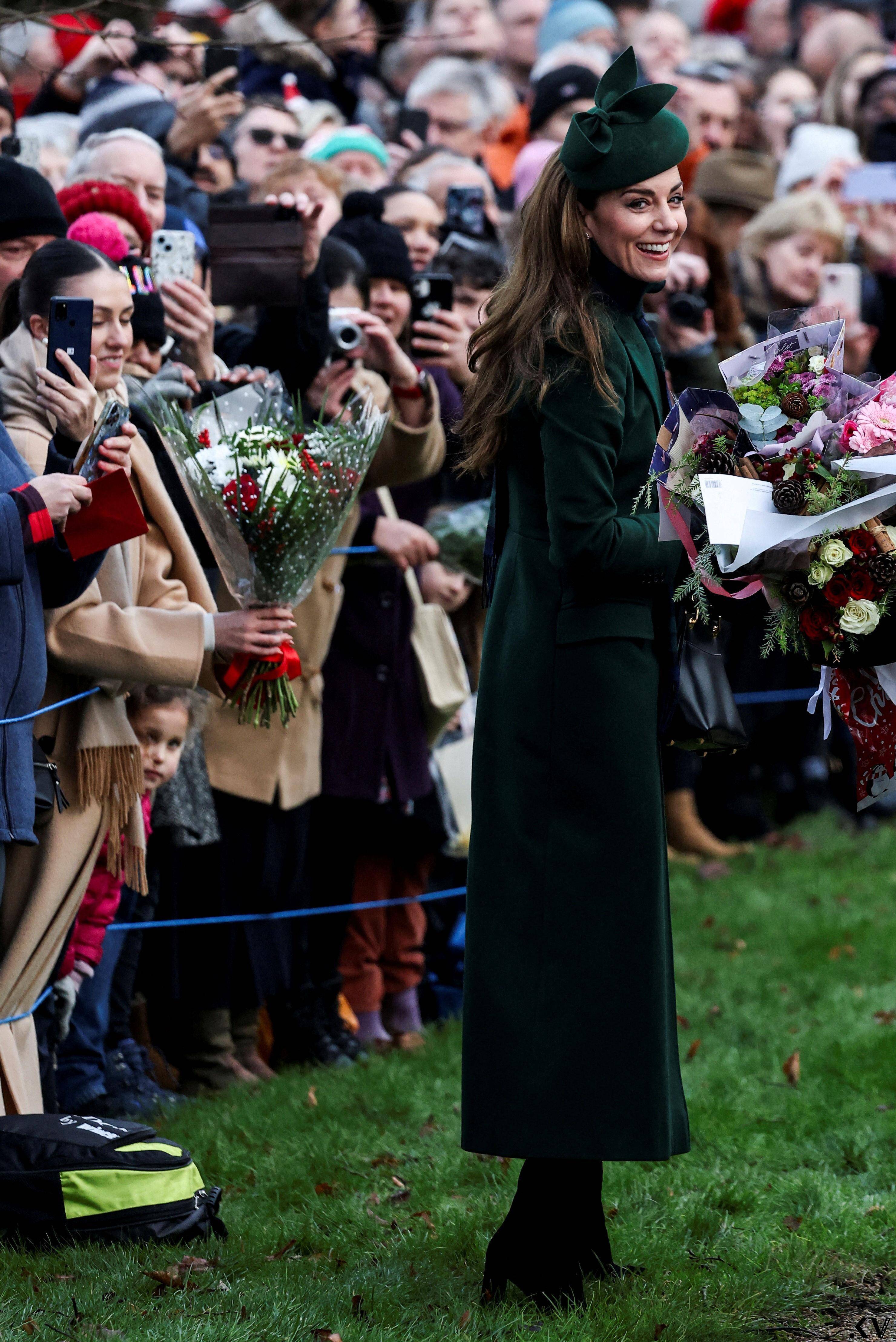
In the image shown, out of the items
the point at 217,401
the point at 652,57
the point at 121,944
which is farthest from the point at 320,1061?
the point at 652,57

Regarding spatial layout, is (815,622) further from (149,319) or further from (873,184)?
(873,184)

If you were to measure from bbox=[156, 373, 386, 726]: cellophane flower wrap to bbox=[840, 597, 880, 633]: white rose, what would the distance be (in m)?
1.87

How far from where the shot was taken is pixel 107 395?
509cm

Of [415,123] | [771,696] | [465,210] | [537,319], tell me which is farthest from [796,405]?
[415,123]

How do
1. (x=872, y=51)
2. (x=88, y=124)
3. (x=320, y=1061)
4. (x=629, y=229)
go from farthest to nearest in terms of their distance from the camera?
(x=872, y=51) → (x=88, y=124) → (x=320, y=1061) → (x=629, y=229)

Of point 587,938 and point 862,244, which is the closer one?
point 587,938

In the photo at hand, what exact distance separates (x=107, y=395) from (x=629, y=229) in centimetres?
184

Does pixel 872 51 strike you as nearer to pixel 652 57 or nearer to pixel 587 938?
pixel 652 57

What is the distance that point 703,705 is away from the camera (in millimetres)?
3939

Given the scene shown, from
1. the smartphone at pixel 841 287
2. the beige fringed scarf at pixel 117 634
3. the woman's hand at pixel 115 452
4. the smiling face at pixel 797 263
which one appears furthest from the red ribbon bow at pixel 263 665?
the smiling face at pixel 797 263

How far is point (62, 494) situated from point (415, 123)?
564cm

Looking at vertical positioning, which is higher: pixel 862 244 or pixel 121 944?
pixel 862 244

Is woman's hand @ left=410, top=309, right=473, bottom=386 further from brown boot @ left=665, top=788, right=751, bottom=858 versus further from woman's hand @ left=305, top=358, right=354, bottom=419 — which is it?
brown boot @ left=665, top=788, right=751, bottom=858

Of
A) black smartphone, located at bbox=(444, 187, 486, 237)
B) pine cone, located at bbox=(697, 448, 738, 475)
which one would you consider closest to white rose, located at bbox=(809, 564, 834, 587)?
pine cone, located at bbox=(697, 448, 738, 475)
